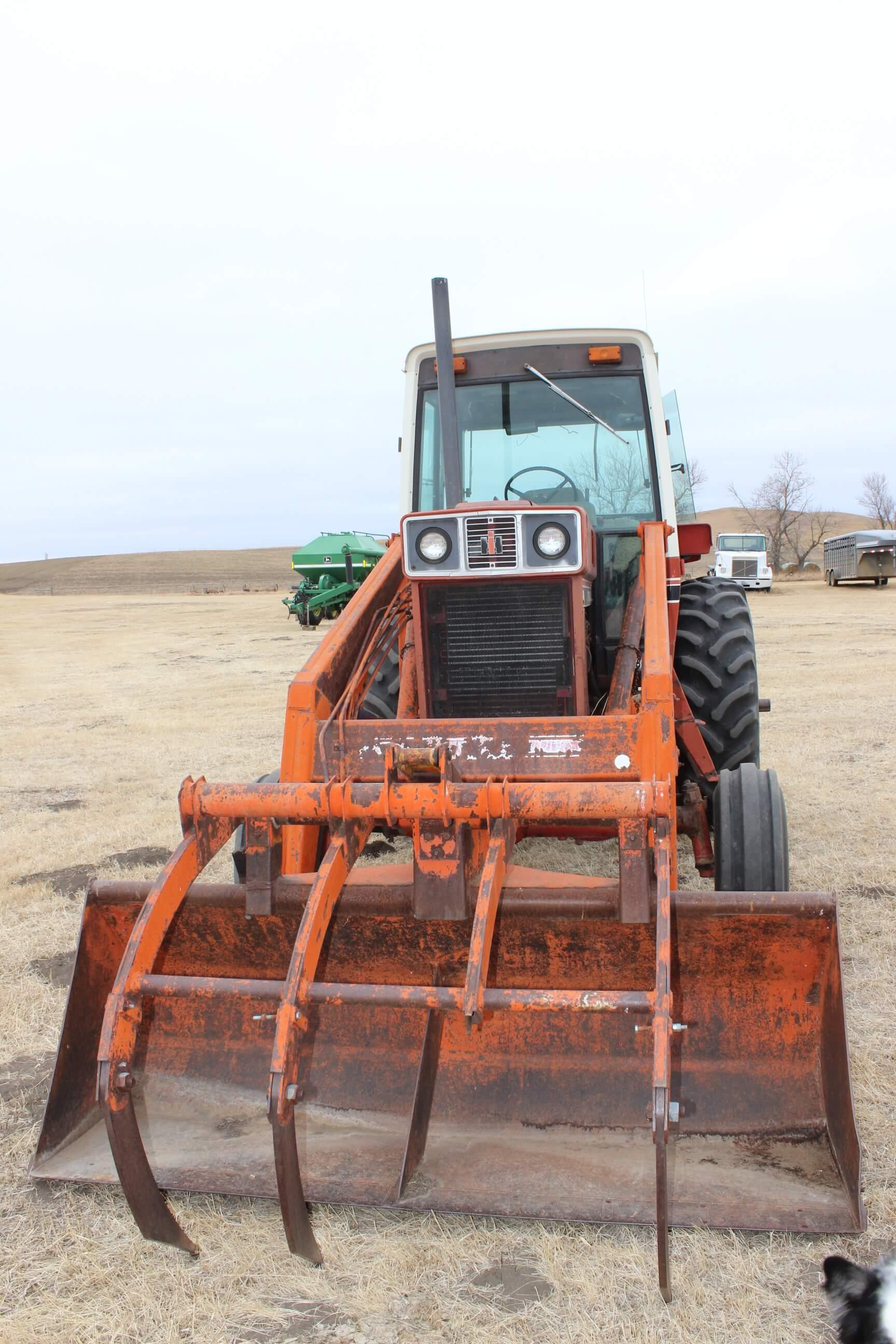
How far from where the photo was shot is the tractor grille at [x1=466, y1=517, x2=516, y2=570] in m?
3.66

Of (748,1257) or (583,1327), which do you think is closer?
(583,1327)

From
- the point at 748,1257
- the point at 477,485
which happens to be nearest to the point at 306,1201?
the point at 748,1257

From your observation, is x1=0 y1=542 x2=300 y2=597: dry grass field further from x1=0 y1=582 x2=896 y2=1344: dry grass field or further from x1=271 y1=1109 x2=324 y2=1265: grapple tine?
x1=271 y1=1109 x2=324 y2=1265: grapple tine

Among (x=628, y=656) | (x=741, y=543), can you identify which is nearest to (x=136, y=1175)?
(x=628, y=656)

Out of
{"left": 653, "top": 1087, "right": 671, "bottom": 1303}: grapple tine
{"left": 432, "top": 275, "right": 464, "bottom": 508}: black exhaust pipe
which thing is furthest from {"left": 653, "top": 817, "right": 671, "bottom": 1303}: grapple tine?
{"left": 432, "top": 275, "right": 464, "bottom": 508}: black exhaust pipe

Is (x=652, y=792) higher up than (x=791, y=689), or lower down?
higher up

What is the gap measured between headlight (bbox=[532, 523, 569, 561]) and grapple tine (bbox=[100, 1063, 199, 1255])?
7.11 ft

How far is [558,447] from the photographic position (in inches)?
190

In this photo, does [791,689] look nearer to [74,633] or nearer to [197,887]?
[197,887]

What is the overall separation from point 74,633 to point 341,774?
24.9 meters

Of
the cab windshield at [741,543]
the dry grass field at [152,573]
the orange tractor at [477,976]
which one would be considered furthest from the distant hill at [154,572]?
the orange tractor at [477,976]

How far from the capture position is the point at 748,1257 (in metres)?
2.46

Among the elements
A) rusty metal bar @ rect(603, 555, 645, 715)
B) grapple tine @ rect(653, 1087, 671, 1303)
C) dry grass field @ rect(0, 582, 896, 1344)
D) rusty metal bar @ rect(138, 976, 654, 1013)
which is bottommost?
dry grass field @ rect(0, 582, 896, 1344)

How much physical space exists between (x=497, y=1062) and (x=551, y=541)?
5.77 ft
